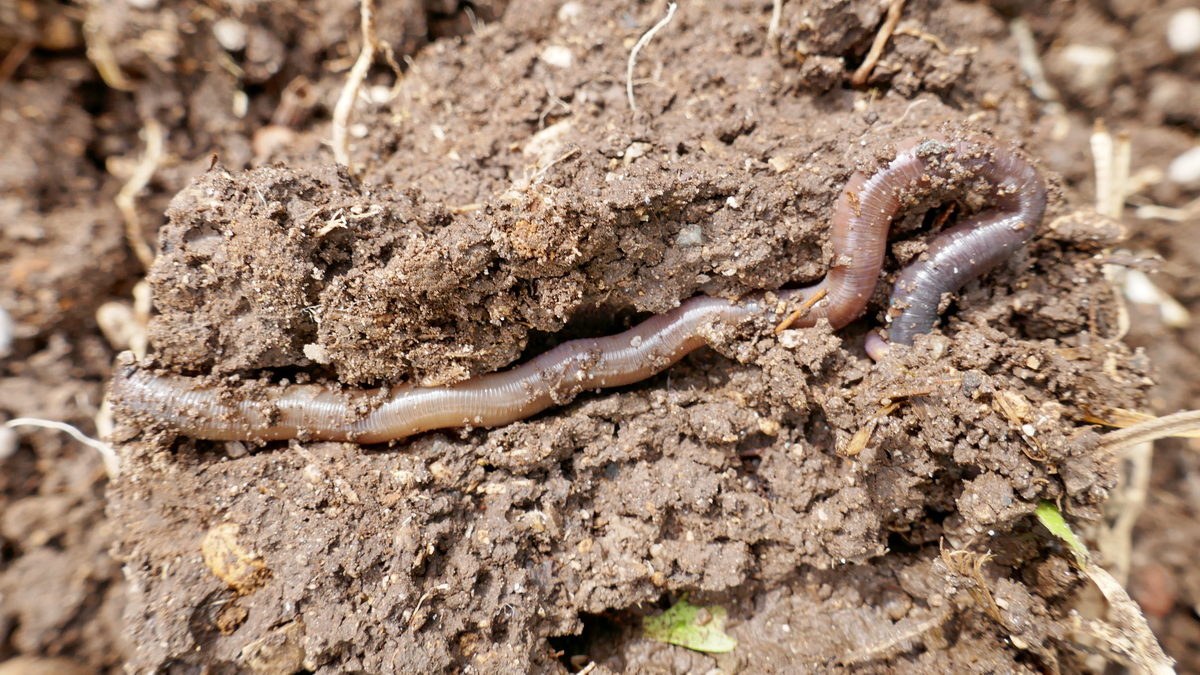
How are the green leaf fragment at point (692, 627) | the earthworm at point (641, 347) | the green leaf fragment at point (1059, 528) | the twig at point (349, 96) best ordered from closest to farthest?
the green leaf fragment at point (1059, 528) < the earthworm at point (641, 347) < the green leaf fragment at point (692, 627) < the twig at point (349, 96)

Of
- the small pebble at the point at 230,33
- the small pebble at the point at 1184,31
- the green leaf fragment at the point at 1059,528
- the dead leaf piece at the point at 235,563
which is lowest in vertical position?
the dead leaf piece at the point at 235,563

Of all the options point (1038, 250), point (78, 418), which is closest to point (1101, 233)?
point (1038, 250)

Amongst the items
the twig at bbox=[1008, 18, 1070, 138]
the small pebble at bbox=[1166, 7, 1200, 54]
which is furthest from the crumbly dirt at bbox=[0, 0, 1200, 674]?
the small pebble at bbox=[1166, 7, 1200, 54]

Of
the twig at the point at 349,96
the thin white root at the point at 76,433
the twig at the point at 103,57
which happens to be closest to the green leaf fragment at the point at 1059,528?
the twig at the point at 349,96

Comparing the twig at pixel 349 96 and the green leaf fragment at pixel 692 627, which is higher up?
the twig at pixel 349 96

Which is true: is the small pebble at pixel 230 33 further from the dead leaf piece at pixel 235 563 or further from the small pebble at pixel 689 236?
the small pebble at pixel 689 236

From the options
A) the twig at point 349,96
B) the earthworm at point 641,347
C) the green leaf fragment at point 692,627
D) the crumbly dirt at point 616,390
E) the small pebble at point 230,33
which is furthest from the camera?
the small pebble at point 230,33

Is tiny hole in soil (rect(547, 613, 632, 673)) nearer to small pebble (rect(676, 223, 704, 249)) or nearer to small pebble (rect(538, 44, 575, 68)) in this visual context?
small pebble (rect(676, 223, 704, 249))
